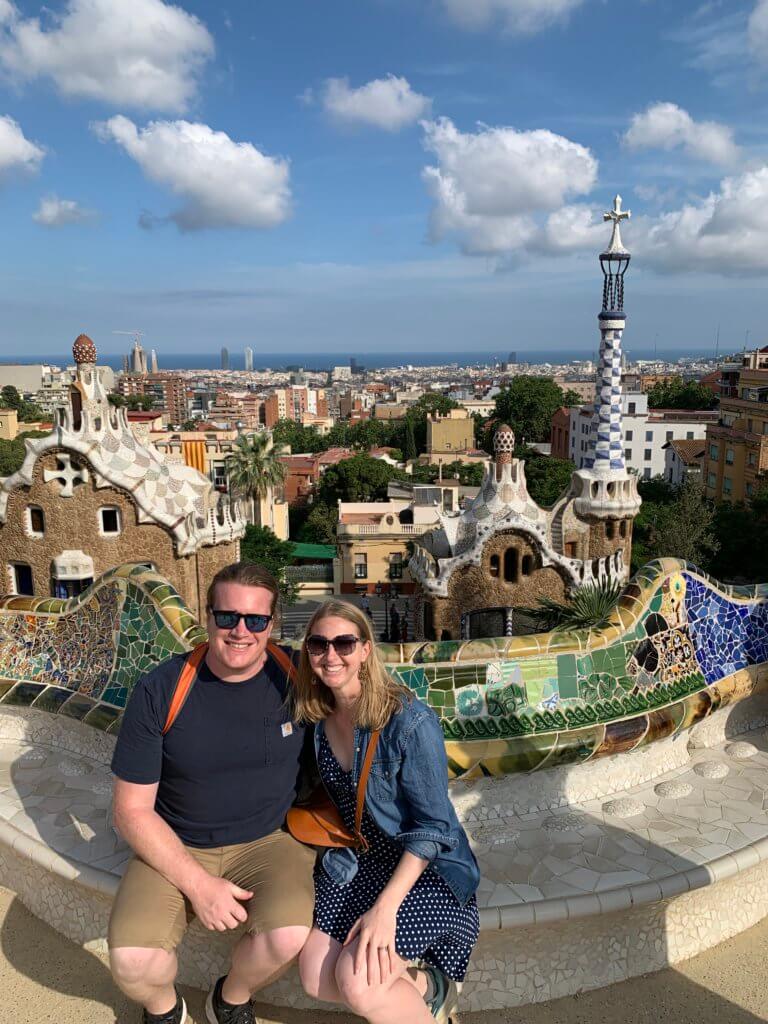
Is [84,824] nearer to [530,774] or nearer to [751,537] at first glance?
[530,774]

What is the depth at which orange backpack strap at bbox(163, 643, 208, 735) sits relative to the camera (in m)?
4.08

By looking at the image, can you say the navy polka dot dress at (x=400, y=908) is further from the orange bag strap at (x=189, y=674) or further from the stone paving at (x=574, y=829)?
the stone paving at (x=574, y=829)

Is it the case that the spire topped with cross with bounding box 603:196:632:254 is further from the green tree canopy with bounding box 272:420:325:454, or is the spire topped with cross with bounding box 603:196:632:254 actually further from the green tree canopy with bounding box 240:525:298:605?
the green tree canopy with bounding box 272:420:325:454

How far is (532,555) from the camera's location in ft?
54.6

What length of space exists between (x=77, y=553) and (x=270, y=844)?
1275cm

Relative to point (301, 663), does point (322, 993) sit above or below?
below

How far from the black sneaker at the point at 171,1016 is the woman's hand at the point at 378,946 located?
47.9 inches

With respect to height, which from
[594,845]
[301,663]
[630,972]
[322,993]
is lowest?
[630,972]

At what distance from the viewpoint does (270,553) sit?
3144 cm

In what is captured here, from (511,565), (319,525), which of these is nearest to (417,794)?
(511,565)

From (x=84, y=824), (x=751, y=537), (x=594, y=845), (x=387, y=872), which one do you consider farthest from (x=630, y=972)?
(x=751, y=537)

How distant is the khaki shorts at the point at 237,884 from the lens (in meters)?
3.95

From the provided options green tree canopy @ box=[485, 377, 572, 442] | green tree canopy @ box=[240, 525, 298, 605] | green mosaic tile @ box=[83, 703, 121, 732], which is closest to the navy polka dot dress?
green mosaic tile @ box=[83, 703, 121, 732]

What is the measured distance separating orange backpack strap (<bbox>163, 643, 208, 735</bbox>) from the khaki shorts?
2.51 ft
